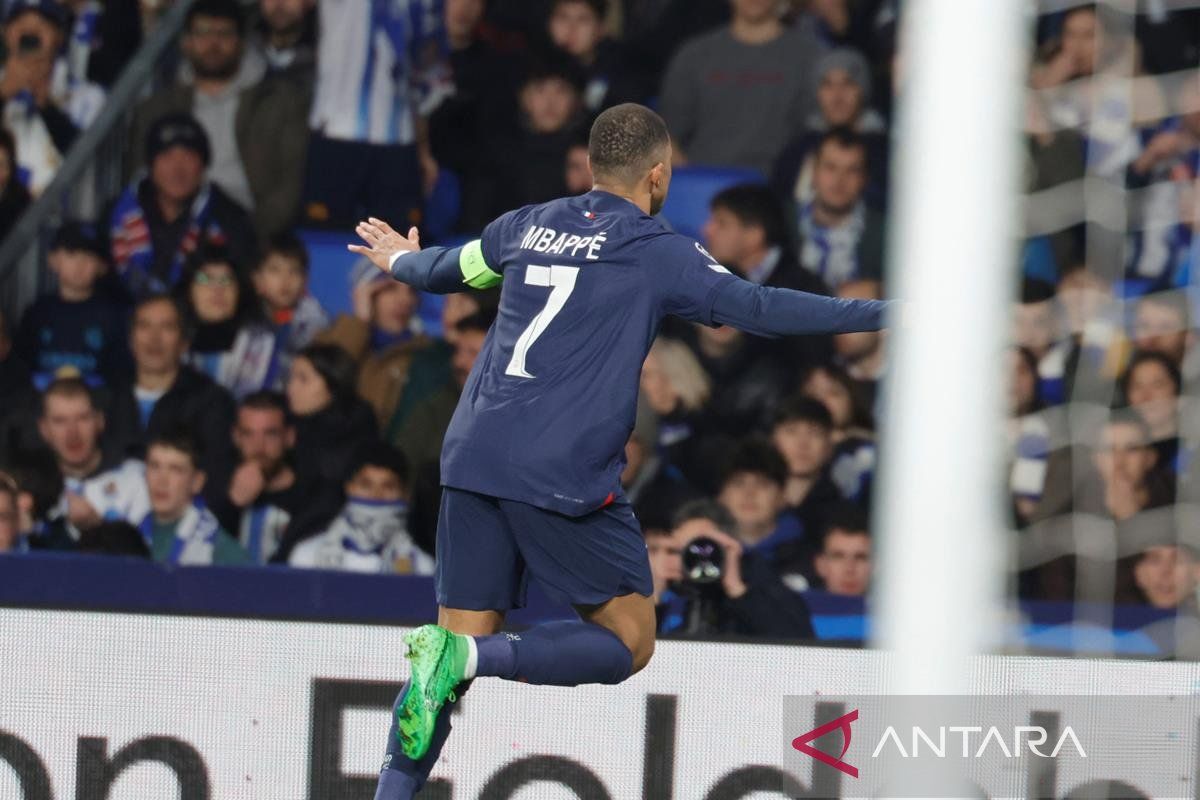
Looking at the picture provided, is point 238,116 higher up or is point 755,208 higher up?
point 238,116

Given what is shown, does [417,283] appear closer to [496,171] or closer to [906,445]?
[906,445]

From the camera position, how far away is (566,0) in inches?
305

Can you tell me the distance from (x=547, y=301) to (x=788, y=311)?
1.76ft

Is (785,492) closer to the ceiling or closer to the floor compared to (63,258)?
closer to the floor

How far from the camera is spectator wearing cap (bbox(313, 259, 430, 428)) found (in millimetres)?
6906

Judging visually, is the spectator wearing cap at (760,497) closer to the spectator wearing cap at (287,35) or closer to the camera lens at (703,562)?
the camera lens at (703,562)

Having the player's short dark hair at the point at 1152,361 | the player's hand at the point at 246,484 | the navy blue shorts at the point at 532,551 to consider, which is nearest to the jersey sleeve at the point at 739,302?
the navy blue shorts at the point at 532,551

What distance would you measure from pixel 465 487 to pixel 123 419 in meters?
3.12

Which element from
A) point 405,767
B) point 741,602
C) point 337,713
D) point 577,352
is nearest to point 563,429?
point 577,352

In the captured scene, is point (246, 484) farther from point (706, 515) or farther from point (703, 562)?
point (703, 562)

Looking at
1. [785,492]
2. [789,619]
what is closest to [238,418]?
[785,492]

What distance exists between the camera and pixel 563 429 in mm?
4000

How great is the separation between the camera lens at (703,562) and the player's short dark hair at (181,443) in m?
2.00

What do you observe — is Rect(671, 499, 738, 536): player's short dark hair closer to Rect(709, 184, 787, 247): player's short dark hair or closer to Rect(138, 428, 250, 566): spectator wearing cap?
Rect(709, 184, 787, 247): player's short dark hair
